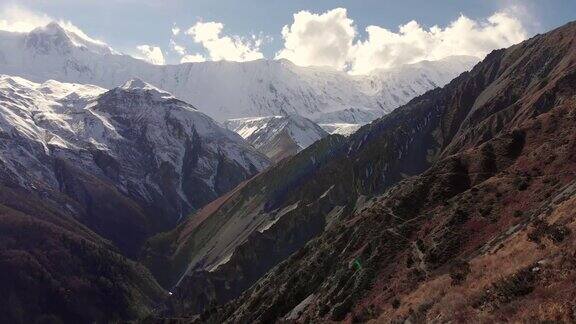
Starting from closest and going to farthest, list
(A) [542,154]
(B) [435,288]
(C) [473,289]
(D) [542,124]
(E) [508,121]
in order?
(C) [473,289] < (B) [435,288] < (A) [542,154] < (D) [542,124] < (E) [508,121]

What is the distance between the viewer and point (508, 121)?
157 metres

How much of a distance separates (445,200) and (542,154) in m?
13.4

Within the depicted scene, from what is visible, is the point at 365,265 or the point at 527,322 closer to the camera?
the point at 527,322

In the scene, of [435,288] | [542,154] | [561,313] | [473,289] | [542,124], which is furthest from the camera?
[542,124]

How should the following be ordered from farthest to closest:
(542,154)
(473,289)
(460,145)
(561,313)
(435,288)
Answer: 1. (460,145)
2. (542,154)
3. (435,288)
4. (473,289)
5. (561,313)

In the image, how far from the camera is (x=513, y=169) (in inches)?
2977

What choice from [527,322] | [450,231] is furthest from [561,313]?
[450,231]

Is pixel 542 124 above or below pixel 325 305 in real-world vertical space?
above

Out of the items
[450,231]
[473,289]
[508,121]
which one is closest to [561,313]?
[473,289]

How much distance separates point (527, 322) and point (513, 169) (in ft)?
174

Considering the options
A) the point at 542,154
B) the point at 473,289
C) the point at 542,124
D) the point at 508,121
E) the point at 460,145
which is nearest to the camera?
the point at 473,289

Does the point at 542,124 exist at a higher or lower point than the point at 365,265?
higher

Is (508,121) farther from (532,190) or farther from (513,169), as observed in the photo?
(532,190)

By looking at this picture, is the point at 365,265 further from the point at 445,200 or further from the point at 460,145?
the point at 460,145
